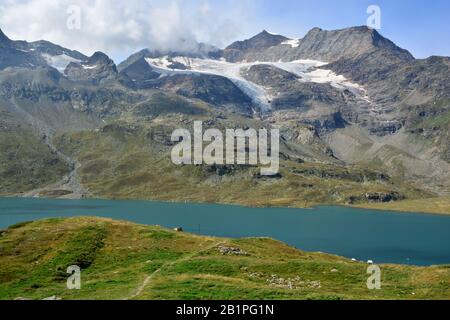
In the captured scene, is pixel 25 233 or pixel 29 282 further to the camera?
pixel 25 233

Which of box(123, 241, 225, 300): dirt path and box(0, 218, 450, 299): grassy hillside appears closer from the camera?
box(123, 241, 225, 300): dirt path

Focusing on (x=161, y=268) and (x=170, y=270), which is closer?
(x=170, y=270)

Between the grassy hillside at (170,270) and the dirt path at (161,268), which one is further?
the grassy hillside at (170,270)

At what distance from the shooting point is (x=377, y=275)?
62156mm

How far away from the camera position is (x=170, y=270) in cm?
5966

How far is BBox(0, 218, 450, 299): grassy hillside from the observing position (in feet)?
159

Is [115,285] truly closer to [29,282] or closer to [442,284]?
[29,282]

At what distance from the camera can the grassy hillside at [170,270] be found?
48.5 m

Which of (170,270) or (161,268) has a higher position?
(170,270)
